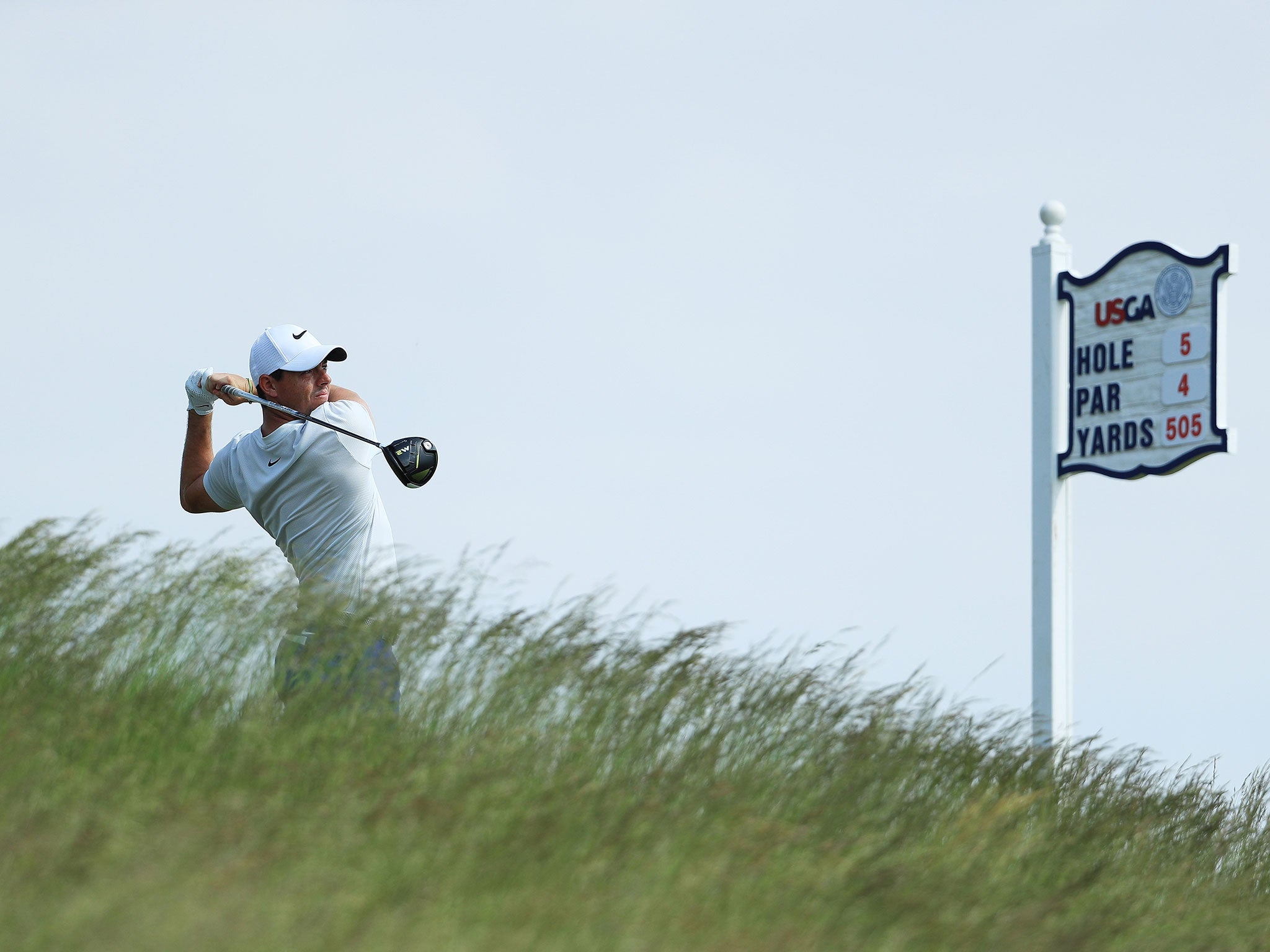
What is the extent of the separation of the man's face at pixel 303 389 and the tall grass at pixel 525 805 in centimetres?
77

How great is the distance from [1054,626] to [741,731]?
4849 millimetres

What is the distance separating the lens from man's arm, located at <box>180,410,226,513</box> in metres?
6.57

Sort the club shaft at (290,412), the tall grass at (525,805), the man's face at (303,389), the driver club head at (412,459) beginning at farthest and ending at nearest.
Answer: the driver club head at (412,459) < the man's face at (303,389) < the club shaft at (290,412) < the tall grass at (525,805)

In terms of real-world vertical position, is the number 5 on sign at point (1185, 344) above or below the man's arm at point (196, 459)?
above

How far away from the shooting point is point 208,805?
4422 mm

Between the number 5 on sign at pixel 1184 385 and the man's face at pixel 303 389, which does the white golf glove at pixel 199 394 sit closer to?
the man's face at pixel 303 389

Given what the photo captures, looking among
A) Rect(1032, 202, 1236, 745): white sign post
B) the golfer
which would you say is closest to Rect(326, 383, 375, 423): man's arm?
the golfer

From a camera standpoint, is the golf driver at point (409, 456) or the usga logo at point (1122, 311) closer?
the golf driver at point (409, 456)

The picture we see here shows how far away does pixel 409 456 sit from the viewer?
6.39m

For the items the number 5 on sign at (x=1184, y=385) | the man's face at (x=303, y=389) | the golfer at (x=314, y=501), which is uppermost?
the number 5 on sign at (x=1184, y=385)

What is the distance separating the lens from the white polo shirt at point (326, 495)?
19.3ft

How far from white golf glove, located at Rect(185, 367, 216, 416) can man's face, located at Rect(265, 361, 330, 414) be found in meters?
0.35

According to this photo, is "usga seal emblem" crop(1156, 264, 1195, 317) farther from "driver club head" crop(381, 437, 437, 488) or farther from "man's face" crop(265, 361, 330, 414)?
"man's face" crop(265, 361, 330, 414)

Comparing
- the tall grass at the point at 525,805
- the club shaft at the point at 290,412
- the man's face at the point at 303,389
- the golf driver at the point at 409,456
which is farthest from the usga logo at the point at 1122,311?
the man's face at the point at 303,389
